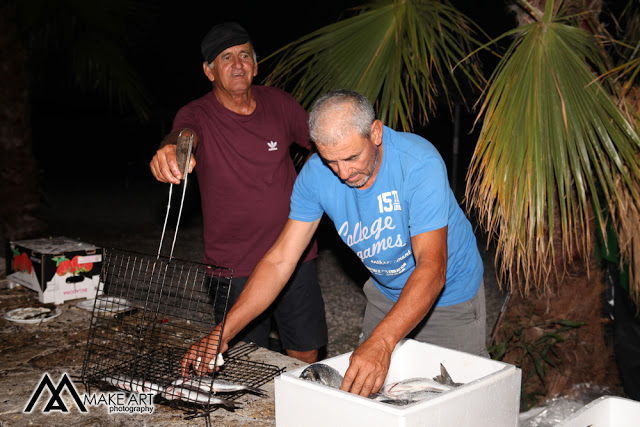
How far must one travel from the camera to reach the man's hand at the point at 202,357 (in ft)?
6.75

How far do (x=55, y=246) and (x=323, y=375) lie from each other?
9.08 ft

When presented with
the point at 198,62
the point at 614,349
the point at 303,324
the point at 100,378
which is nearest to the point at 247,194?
the point at 303,324

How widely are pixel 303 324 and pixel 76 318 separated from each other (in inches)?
54.4

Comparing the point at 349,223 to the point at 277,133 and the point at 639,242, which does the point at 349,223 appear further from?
the point at 639,242

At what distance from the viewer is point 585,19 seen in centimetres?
316

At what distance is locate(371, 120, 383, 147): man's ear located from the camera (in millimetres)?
2055

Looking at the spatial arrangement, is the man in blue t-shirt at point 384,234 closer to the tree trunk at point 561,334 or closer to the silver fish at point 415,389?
the silver fish at point 415,389

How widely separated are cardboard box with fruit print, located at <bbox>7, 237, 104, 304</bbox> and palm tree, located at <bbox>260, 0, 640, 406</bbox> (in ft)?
5.52

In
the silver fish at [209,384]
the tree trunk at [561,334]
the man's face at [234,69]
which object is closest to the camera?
the silver fish at [209,384]

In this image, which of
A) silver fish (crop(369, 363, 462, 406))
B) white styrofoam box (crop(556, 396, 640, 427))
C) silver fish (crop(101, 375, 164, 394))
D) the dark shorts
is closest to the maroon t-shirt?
the dark shorts

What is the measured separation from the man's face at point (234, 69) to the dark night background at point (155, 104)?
10721 mm

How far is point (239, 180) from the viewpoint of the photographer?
2924mm

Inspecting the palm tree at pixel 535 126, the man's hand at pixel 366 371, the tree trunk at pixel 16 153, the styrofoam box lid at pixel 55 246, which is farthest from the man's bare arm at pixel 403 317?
the tree trunk at pixel 16 153

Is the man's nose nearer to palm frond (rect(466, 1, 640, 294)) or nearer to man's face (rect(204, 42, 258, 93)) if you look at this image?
palm frond (rect(466, 1, 640, 294))
